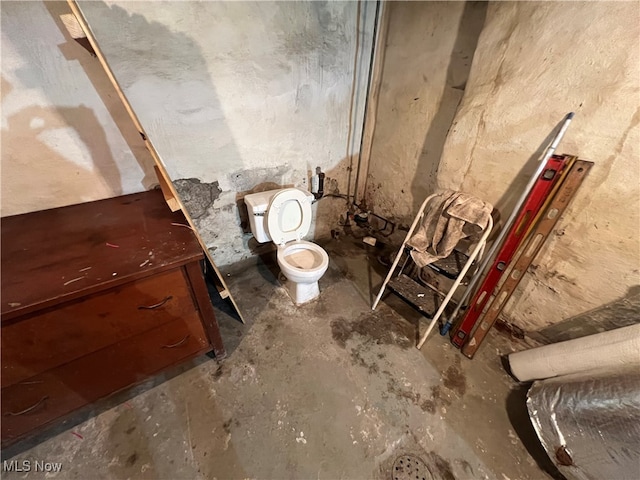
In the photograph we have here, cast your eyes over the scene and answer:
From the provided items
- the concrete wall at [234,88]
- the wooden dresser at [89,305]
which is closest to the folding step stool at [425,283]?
the concrete wall at [234,88]

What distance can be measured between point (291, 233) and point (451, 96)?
1.30 m

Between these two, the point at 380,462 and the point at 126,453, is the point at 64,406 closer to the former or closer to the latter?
the point at 126,453

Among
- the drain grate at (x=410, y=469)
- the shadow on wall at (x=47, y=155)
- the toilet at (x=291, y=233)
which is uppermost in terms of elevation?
the shadow on wall at (x=47, y=155)

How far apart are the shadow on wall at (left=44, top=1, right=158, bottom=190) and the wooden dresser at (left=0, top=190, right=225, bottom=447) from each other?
0.30 metres

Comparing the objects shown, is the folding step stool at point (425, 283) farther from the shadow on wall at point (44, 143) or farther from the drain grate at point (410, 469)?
the shadow on wall at point (44, 143)

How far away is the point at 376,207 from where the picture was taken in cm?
232

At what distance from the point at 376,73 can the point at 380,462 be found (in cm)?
232

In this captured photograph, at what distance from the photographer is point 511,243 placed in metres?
1.31

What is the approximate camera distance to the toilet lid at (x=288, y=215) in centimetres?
167

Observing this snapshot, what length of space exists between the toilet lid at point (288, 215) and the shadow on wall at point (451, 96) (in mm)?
840

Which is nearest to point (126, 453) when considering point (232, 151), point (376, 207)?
point (232, 151)

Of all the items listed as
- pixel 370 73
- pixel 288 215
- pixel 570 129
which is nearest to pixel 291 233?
pixel 288 215

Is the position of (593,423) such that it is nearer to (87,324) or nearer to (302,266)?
(302,266)

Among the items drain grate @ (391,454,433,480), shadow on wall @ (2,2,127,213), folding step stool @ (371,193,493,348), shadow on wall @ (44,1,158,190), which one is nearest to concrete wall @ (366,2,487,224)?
folding step stool @ (371,193,493,348)
